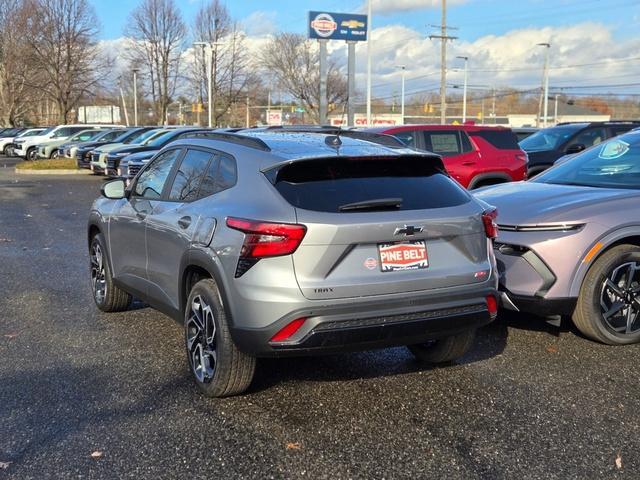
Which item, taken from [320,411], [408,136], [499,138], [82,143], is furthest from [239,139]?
[82,143]

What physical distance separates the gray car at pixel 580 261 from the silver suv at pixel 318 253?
0.78 meters

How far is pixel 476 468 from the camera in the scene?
321cm

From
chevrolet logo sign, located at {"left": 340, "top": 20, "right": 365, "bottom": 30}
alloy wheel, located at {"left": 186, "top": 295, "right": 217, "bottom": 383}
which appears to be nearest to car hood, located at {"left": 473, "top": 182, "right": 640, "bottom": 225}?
alloy wheel, located at {"left": 186, "top": 295, "right": 217, "bottom": 383}

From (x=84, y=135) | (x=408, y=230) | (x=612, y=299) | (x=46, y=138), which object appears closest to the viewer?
(x=408, y=230)

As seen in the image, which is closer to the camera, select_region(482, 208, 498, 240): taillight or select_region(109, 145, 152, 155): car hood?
select_region(482, 208, 498, 240): taillight

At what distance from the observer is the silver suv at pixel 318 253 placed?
11.4 ft

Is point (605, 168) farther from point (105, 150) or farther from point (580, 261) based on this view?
point (105, 150)

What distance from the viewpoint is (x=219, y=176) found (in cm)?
416

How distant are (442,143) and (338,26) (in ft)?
94.4

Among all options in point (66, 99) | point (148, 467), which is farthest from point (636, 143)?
point (66, 99)

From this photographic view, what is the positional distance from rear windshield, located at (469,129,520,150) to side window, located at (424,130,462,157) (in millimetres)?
405

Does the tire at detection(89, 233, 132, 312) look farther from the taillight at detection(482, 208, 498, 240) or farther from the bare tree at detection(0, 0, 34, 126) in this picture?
the bare tree at detection(0, 0, 34, 126)

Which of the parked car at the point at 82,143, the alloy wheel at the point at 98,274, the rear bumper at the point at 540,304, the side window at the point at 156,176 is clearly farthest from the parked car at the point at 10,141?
the rear bumper at the point at 540,304

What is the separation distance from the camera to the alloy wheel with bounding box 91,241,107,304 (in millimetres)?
5943
